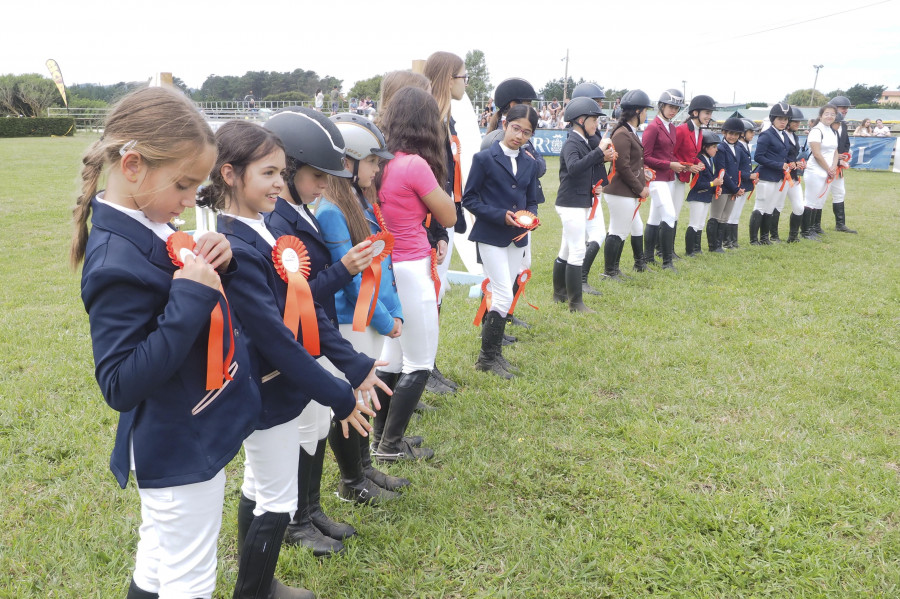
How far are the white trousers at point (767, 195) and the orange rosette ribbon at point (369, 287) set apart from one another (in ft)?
29.2

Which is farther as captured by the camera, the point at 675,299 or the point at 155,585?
the point at 675,299

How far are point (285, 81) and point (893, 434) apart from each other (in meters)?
91.0

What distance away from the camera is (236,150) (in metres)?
2.16

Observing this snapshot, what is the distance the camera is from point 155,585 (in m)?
1.84

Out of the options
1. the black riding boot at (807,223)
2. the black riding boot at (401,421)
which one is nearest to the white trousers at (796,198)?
the black riding boot at (807,223)

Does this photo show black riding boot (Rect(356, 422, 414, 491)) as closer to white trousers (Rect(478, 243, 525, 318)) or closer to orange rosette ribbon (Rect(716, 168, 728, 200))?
white trousers (Rect(478, 243, 525, 318))

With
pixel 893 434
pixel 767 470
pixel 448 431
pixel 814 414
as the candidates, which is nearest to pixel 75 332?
pixel 448 431

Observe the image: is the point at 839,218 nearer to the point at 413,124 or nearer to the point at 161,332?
the point at 413,124

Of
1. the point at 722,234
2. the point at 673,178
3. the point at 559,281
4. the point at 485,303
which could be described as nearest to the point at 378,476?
the point at 485,303

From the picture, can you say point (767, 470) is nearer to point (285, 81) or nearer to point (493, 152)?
point (493, 152)

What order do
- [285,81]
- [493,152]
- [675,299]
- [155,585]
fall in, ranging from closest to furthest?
[155,585] < [493,152] < [675,299] < [285,81]

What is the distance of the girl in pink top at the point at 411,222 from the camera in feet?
11.1

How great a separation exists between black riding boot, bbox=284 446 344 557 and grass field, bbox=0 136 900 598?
7 centimetres

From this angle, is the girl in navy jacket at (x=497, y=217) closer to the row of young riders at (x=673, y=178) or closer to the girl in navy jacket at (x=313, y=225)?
the row of young riders at (x=673, y=178)
